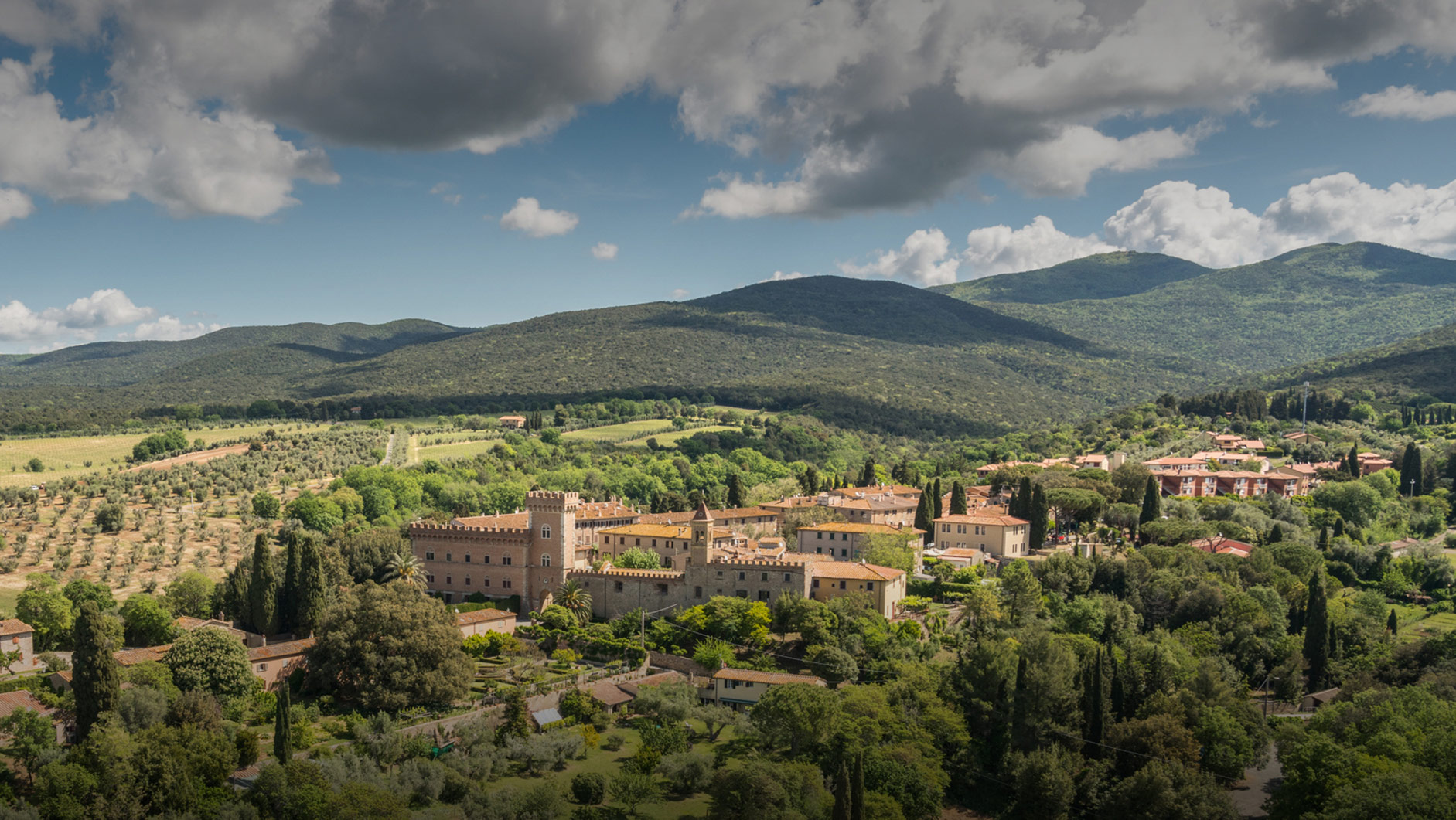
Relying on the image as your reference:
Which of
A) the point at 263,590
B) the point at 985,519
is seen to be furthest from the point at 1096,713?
the point at 263,590

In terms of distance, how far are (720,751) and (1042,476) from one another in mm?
48919

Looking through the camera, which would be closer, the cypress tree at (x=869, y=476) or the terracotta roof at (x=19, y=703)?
the terracotta roof at (x=19, y=703)

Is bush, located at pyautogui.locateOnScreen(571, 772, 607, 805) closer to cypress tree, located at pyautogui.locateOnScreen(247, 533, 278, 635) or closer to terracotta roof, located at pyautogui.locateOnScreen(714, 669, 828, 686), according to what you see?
terracotta roof, located at pyautogui.locateOnScreen(714, 669, 828, 686)

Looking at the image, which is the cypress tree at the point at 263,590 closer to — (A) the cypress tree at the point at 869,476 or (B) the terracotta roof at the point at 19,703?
(B) the terracotta roof at the point at 19,703

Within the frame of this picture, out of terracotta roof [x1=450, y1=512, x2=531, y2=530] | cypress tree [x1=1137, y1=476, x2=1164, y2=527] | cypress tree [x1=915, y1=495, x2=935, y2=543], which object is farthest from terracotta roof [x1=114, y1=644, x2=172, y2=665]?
cypress tree [x1=1137, y1=476, x2=1164, y2=527]

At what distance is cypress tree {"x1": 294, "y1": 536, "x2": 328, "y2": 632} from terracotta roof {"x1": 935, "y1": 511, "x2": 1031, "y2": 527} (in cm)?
4176

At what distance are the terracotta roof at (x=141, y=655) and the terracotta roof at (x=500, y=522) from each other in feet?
59.0

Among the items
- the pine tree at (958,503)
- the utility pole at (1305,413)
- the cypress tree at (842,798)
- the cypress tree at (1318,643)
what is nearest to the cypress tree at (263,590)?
the cypress tree at (842,798)

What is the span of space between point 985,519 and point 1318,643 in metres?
22.1

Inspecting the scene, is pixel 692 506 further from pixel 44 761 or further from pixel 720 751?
pixel 44 761

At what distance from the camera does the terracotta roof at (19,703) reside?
4672 cm

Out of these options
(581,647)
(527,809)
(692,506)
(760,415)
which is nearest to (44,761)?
(527,809)

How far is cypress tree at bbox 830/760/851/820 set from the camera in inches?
1740

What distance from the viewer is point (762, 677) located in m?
55.1
